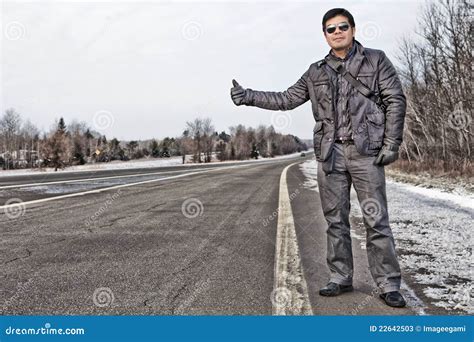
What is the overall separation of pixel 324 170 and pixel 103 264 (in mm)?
2396

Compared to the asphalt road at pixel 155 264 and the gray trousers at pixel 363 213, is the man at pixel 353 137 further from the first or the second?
the asphalt road at pixel 155 264

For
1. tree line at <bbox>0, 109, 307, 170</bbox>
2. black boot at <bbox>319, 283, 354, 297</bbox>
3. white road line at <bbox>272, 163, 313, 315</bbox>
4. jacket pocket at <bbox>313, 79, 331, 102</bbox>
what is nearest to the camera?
white road line at <bbox>272, 163, 313, 315</bbox>

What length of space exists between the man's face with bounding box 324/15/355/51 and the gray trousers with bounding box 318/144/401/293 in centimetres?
85

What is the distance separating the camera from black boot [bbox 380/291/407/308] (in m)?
2.71

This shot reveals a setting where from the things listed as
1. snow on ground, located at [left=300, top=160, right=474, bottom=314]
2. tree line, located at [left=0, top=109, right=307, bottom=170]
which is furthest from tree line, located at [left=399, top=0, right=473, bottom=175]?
tree line, located at [left=0, top=109, right=307, bottom=170]

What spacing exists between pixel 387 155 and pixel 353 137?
0.31 meters

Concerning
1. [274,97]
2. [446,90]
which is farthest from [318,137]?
[446,90]

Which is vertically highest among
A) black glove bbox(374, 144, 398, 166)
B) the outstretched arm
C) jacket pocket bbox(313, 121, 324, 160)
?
the outstretched arm

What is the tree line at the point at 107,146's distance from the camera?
5384cm

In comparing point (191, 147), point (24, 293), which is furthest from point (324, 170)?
point (191, 147)

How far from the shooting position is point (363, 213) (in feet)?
10.4

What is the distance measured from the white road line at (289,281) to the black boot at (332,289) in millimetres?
143

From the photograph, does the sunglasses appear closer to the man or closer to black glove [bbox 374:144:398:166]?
the man

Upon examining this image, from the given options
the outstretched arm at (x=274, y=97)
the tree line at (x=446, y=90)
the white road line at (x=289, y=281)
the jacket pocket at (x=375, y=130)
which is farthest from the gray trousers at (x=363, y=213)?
the tree line at (x=446, y=90)
